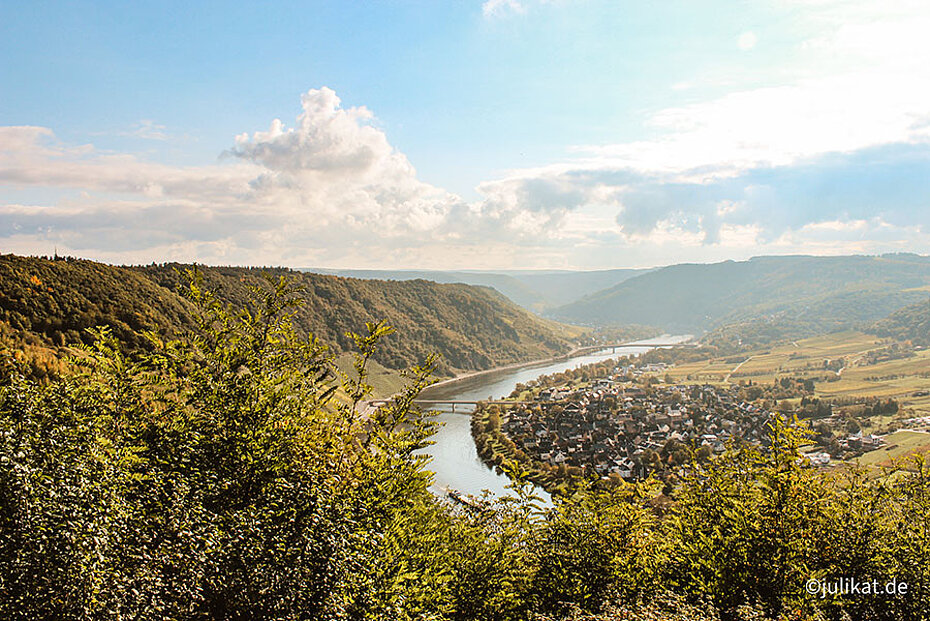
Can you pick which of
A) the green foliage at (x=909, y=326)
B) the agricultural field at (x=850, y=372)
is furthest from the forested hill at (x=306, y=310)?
the green foliage at (x=909, y=326)

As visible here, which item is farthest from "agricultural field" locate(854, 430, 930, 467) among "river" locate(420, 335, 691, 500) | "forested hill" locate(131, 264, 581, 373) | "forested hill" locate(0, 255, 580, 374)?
"forested hill" locate(131, 264, 581, 373)

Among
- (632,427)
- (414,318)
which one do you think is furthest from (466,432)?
(414,318)

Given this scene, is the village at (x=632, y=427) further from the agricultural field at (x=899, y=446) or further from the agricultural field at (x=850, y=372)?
the agricultural field at (x=850, y=372)

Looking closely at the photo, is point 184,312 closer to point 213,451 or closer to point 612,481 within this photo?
point 612,481

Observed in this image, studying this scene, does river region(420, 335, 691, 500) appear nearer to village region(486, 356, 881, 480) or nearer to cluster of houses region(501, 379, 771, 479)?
village region(486, 356, 881, 480)

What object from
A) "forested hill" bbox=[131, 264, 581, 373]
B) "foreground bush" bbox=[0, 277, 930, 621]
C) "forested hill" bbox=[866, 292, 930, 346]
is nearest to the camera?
"foreground bush" bbox=[0, 277, 930, 621]

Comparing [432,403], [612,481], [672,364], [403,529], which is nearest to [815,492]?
[403,529]

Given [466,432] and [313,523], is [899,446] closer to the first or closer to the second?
[466,432]
